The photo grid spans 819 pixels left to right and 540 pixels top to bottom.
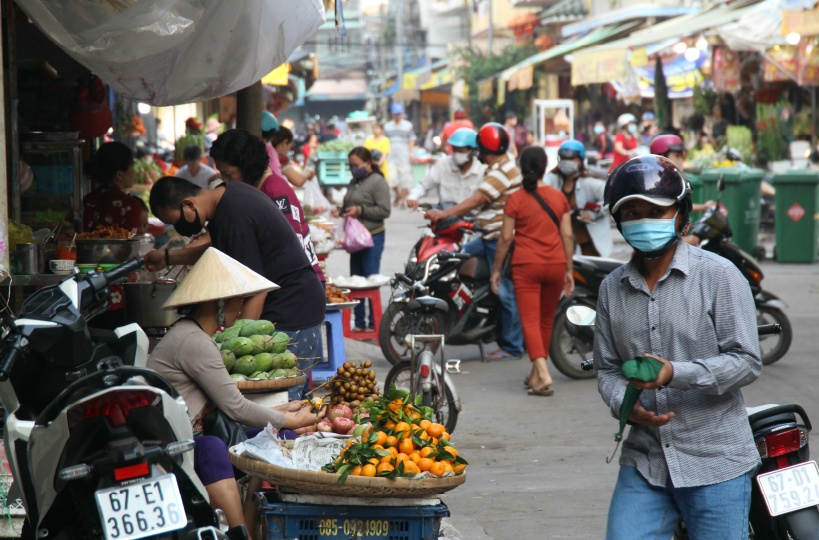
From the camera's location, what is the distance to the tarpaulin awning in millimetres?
95125

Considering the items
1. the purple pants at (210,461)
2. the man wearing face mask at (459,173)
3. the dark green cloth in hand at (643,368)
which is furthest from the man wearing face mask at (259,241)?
the man wearing face mask at (459,173)

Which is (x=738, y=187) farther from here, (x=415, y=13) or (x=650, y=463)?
(x=415, y=13)

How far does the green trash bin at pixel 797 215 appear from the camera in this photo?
15.3 metres

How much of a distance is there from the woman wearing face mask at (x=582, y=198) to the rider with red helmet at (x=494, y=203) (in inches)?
43.4

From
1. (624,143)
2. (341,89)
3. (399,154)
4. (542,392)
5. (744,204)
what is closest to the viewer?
(542,392)

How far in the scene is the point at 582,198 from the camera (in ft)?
37.5

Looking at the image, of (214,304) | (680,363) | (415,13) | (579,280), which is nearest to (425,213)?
(579,280)

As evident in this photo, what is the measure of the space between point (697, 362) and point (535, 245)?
5319mm

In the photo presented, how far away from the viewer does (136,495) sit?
3510 millimetres

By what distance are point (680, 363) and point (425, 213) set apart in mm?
7276

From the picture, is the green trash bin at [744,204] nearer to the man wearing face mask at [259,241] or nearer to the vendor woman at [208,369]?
the man wearing face mask at [259,241]

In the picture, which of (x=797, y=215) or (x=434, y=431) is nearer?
(x=434, y=431)

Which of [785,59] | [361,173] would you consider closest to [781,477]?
[361,173]

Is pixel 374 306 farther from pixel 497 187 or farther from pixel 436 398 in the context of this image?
pixel 436 398
